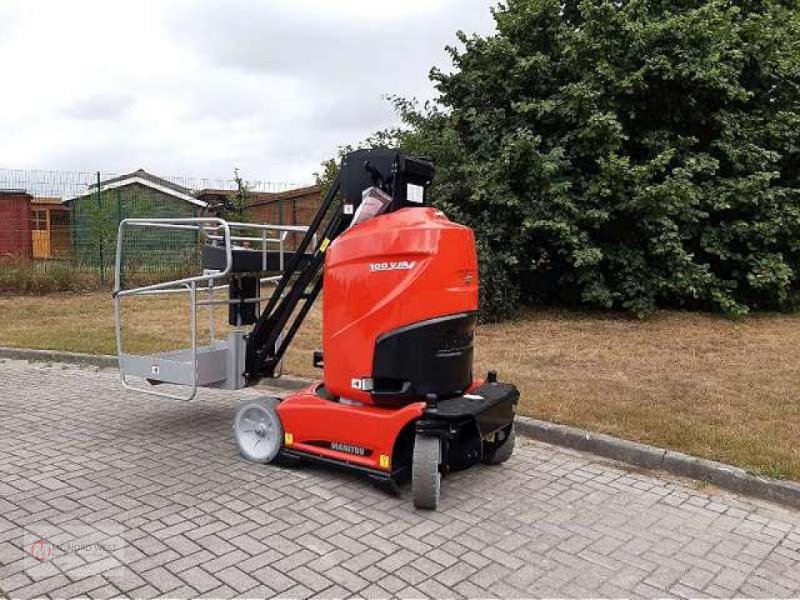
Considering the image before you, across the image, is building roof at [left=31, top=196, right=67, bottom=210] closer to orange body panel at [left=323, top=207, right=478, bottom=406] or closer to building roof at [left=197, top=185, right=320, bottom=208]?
building roof at [left=197, top=185, right=320, bottom=208]

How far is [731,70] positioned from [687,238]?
2.54 metres

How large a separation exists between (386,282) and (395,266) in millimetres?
111

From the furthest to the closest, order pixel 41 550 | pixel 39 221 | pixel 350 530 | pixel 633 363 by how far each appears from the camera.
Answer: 1. pixel 39 221
2. pixel 633 363
3. pixel 350 530
4. pixel 41 550

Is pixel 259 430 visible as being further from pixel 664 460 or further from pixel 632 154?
pixel 632 154

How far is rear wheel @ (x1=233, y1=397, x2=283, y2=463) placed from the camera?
4.52 meters

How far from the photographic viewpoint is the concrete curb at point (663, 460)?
13.9ft

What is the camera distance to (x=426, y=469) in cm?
381

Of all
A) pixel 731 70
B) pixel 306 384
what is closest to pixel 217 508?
pixel 306 384

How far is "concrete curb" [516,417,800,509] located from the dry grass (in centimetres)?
13

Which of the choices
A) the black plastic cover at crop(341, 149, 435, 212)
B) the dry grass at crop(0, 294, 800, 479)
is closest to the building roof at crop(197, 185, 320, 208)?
the dry grass at crop(0, 294, 800, 479)

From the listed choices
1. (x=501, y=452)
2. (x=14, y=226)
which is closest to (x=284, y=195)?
(x=14, y=226)

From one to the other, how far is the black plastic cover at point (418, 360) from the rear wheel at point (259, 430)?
0.81 meters

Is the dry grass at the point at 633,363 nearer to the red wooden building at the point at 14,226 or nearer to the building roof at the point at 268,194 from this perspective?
the red wooden building at the point at 14,226

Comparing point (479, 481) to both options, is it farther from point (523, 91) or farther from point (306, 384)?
point (523, 91)
